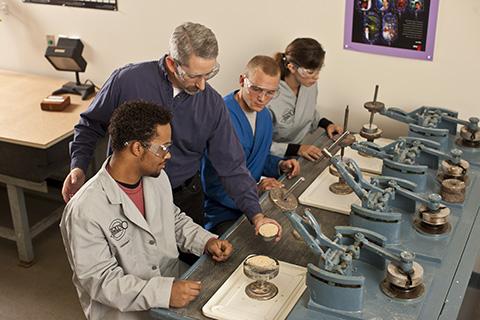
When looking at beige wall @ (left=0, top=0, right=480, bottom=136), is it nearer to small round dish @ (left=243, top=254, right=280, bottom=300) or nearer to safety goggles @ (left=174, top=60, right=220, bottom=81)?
safety goggles @ (left=174, top=60, right=220, bottom=81)

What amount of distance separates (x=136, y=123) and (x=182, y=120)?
1.65 ft

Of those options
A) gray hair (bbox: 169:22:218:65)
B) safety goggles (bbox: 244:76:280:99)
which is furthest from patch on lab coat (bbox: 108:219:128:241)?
safety goggles (bbox: 244:76:280:99)

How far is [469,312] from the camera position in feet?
8.00

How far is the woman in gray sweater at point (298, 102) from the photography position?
2.68 metres

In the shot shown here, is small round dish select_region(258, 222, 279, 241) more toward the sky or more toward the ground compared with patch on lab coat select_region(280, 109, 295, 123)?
more toward the ground

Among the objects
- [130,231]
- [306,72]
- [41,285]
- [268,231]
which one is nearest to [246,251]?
[268,231]

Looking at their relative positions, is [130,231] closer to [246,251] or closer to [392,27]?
[246,251]

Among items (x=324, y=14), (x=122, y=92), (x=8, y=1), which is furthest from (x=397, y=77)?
(x=8, y=1)

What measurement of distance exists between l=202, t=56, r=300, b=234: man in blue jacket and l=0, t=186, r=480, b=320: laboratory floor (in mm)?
931

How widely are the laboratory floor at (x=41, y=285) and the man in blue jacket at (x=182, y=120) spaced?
897 mm

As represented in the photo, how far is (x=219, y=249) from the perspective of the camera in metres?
1.92

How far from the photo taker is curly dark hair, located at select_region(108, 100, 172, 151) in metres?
1.82

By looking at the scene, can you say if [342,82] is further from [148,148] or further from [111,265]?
[111,265]

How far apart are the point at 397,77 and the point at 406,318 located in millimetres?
1585
